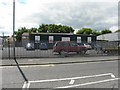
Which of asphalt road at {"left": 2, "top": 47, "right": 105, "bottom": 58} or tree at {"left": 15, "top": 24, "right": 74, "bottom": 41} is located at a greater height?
tree at {"left": 15, "top": 24, "right": 74, "bottom": 41}

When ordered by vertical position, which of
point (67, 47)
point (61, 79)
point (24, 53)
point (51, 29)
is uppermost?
point (51, 29)

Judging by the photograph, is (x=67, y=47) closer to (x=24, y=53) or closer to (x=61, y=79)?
(x=24, y=53)

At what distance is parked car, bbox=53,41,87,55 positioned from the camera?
91.9 ft

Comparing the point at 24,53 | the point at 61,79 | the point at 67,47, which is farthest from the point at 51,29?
the point at 61,79

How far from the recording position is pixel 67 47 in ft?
93.8

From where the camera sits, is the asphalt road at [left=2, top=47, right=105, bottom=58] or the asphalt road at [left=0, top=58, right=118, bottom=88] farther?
the asphalt road at [left=2, top=47, right=105, bottom=58]

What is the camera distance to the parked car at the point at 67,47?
28.0 meters

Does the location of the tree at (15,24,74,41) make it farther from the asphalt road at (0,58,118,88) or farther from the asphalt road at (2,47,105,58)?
the asphalt road at (0,58,118,88)

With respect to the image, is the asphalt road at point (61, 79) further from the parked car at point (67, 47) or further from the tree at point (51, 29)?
the tree at point (51, 29)

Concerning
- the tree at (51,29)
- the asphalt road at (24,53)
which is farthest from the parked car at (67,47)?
the tree at (51,29)

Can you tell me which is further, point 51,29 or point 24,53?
point 51,29

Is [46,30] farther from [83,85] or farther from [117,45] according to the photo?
[83,85]

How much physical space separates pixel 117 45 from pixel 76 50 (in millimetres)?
6597

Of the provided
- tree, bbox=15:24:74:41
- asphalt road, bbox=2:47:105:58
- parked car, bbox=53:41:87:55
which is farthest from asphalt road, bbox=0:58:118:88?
tree, bbox=15:24:74:41
